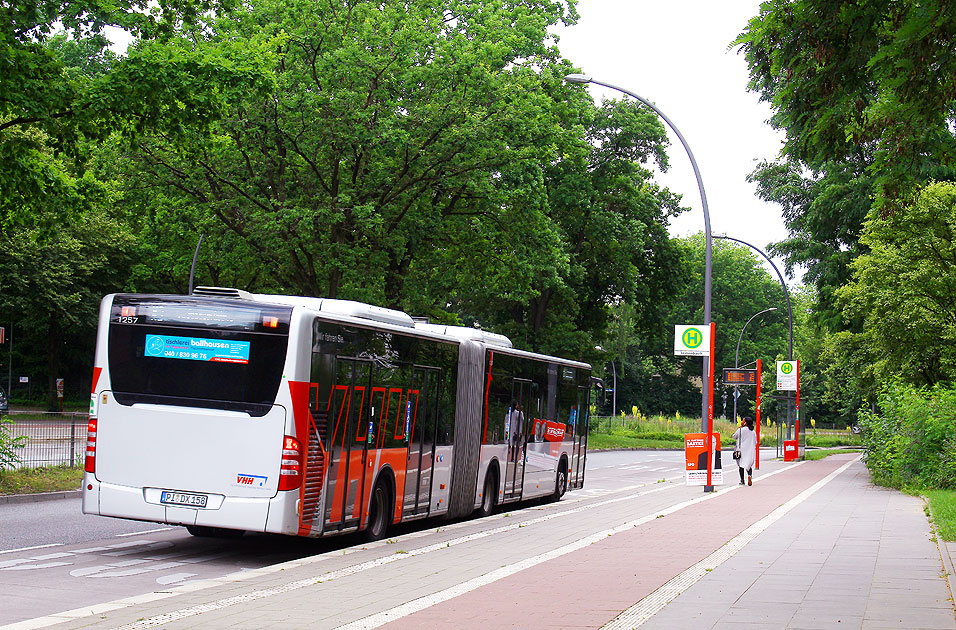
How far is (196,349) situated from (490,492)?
25.1 ft

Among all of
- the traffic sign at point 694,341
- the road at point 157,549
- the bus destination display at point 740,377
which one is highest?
the traffic sign at point 694,341

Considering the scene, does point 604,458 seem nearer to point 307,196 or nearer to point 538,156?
point 538,156

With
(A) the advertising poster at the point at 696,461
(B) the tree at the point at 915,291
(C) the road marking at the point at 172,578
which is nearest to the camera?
(C) the road marking at the point at 172,578

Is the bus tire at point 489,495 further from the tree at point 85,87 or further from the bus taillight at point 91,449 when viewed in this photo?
the bus taillight at point 91,449

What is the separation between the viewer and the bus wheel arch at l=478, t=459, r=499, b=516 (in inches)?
698

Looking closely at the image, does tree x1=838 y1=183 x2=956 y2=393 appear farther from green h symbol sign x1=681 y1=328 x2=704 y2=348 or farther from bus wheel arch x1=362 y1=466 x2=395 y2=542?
bus wheel arch x1=362 y1=466 x2=395 y2=542

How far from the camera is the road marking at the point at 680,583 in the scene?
24.6 feet

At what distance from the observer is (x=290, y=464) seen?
11.1m

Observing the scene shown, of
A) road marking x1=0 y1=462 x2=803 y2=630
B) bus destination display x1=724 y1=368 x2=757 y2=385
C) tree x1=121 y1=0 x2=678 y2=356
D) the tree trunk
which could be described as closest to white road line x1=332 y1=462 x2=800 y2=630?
road marking x1=0 y1=462 x2=803 y2=630

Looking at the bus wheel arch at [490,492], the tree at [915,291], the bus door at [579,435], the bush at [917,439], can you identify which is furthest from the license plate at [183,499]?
the tree at [915,291]

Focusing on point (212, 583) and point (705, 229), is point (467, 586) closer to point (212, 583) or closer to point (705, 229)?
point (212, 583)

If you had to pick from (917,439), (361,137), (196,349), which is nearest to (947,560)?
(196,349)

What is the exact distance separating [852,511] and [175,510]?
39.6ft

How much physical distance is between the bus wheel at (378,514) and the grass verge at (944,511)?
6.84 meters
